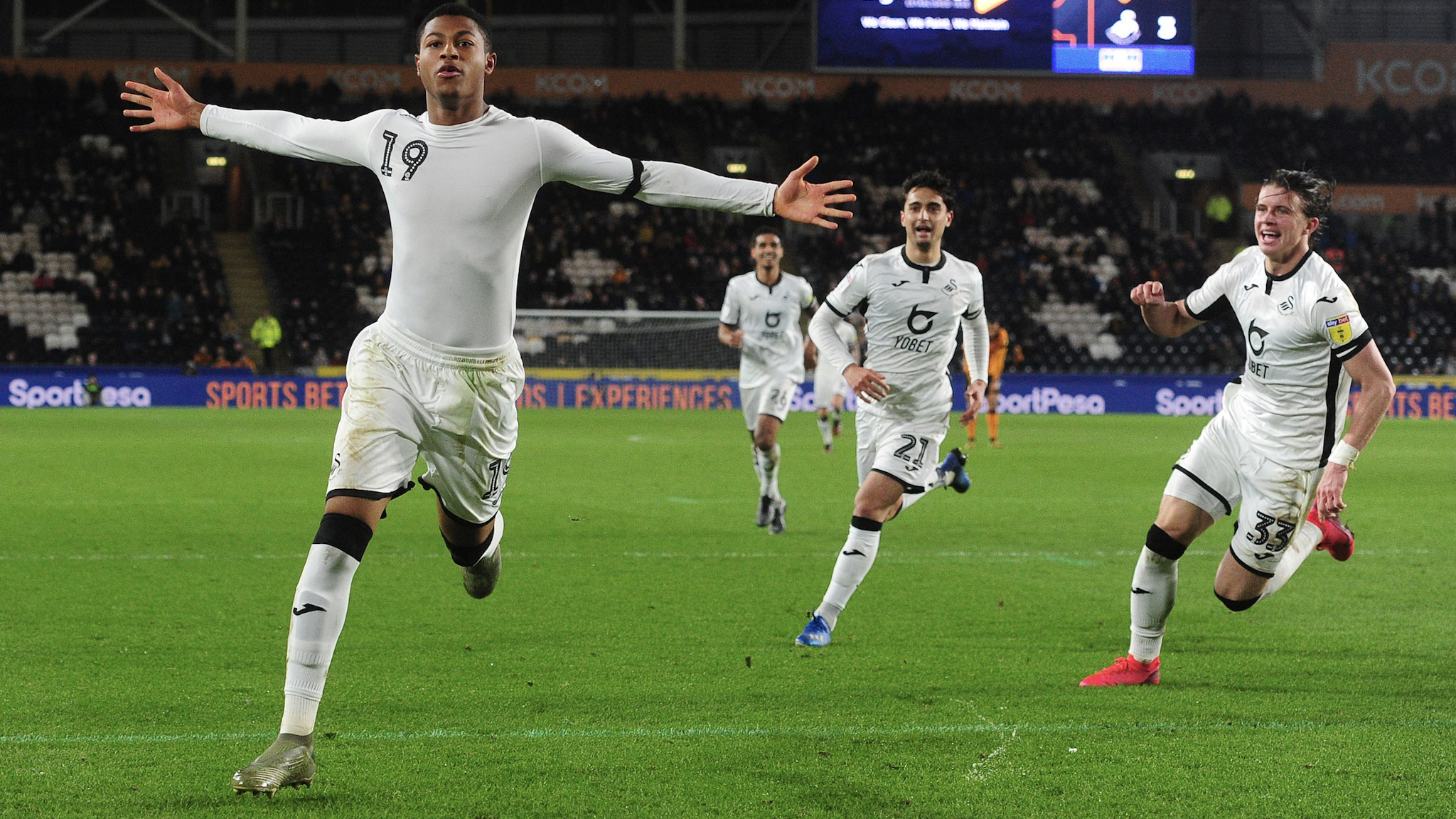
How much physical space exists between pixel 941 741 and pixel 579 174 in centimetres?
232

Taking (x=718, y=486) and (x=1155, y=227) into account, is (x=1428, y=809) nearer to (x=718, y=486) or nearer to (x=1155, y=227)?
(x=718, y=486)

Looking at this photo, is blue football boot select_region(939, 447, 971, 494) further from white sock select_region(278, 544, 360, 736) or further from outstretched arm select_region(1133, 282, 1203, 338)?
white sock select_region(278, 544, 360, 736)

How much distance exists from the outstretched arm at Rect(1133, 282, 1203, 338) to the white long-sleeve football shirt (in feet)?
6.56

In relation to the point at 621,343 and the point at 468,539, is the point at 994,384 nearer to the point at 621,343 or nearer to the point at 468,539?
the point at 621,343

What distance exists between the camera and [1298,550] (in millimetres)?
6406

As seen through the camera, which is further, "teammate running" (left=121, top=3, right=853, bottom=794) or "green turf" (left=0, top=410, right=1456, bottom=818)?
"teammate running" (left=121, top=3, right=853, bottom=794)

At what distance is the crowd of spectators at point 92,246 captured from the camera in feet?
98.0

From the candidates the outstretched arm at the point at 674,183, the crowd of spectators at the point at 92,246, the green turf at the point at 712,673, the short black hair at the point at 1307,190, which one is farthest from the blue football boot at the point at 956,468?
the crowd of spectators at the point at 92,246

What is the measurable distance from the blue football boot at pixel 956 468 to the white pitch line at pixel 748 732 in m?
3.18

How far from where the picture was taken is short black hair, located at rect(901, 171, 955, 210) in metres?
7.48

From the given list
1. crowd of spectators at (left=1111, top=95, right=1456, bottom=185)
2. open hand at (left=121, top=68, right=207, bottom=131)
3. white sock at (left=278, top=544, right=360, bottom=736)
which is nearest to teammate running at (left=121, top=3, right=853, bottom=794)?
open hand at (left=121, top=68, right=207, bottom=131)

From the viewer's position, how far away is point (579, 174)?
4.98 meters

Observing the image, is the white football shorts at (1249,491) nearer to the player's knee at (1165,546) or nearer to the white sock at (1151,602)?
the player's knee at (1165,546)

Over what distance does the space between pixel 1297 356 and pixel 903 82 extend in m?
35.9
